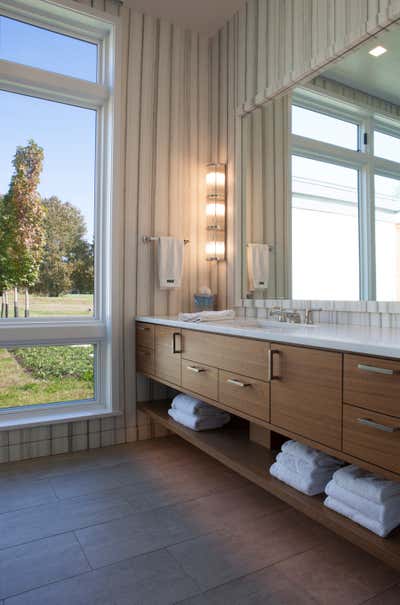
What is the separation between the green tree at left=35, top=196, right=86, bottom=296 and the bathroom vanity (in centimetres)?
82

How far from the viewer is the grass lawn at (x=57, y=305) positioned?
2.60 meters

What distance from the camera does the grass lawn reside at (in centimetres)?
260

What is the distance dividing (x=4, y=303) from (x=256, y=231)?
62.9 inches

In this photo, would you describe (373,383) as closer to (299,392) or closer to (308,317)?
(299,392)

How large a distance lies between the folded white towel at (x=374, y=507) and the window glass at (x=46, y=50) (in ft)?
9.14

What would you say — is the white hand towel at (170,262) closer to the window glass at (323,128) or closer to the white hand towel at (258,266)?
the white hand towel at (258,266)

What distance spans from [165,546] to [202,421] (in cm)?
78

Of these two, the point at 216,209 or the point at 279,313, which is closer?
the point at 279,313

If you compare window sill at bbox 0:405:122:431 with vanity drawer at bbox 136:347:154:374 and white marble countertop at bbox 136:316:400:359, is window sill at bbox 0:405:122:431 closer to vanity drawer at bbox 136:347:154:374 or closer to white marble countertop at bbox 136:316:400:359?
vanity drawer at bbox 136:347:154:374

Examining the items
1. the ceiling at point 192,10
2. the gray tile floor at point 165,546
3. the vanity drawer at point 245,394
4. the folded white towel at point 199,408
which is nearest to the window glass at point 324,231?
the vanity drawer at point 245,394

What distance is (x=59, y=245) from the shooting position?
8.93 ft

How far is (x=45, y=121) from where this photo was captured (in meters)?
2.70

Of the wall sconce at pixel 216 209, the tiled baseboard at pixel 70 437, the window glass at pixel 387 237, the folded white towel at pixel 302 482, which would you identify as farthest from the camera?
the wall sconce at pixel 216 209

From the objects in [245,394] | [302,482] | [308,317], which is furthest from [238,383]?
[308,317]
